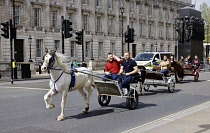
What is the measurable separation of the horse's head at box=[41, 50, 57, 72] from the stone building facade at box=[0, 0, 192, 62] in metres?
32.7

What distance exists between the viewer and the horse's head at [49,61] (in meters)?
9.55

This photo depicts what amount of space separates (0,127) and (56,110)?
2.91 meters

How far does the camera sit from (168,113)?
11.3m

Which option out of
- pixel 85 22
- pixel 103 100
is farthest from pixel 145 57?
pixel 85 22

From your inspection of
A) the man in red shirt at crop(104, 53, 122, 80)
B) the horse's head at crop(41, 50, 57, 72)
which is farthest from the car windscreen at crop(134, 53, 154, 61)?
the horse's head at crop(41, 50, 57, 72)

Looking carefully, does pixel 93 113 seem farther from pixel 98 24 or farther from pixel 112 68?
pixel 98 24

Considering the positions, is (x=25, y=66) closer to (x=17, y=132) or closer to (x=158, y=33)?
(x=17, y=132)

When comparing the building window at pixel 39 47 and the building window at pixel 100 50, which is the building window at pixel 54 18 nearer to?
the building window at pixel 39 47

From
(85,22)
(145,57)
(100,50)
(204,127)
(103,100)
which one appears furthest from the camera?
(100,50)

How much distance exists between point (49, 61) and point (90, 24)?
45890 millimetres

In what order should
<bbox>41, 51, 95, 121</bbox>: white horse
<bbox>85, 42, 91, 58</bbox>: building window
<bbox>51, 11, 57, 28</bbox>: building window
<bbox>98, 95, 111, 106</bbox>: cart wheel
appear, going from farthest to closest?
1. <bbox>85, 42, 91, 58</bbox>: building window
2. <bbox>51, 11, 57, 28</bbox>: building window
3. <bbox>98, 95, 111, 106</bbox>: cart wheel
4. <bbox>41, 51, 95, 121</bbox>: white horse

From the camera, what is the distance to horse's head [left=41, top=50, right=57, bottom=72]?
9547 mm

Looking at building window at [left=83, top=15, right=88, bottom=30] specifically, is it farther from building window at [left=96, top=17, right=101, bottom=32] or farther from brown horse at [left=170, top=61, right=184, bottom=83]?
brown horse at [left=170, top=61, right=184, bottom=83]

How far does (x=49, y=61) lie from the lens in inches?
379
